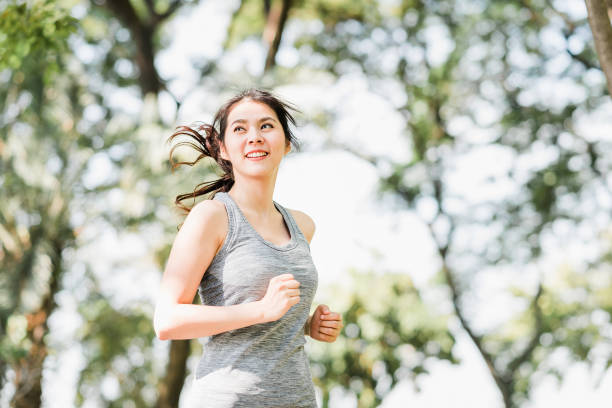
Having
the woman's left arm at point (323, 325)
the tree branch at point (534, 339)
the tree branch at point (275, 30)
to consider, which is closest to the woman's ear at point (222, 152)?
the woman's left arm at point (323, 325)

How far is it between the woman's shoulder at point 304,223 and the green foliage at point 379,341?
9.27 metres

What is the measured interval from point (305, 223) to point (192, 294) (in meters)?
0.62

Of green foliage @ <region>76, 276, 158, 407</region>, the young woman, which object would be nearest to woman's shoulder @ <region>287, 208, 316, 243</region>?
the young woman

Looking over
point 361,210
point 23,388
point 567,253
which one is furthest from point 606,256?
point 23,388

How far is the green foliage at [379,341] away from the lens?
1137cm

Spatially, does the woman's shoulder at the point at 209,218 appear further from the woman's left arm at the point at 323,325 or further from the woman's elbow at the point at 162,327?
the woman's left arm at the point at 323,325

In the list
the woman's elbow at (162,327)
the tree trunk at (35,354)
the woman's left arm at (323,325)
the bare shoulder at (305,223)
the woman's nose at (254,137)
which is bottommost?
the tree trunk at (35,354)

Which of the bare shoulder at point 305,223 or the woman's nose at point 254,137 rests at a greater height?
the woman's nose at point 254,137

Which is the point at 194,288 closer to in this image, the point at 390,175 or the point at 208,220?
the point at 208,220

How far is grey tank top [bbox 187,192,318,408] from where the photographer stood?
1757 mm

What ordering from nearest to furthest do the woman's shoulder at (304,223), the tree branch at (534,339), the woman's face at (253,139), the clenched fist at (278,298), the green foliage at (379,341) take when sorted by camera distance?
the clenched fist at (278,298) < the woman's face at (253,139) < the woman's shoulder at (304,223) < the green foliage at (379,341) < the tree branch at (534,339)

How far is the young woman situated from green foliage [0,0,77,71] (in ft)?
6.46

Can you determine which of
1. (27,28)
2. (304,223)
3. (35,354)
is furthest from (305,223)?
(35,354)

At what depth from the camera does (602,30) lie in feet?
7.89
